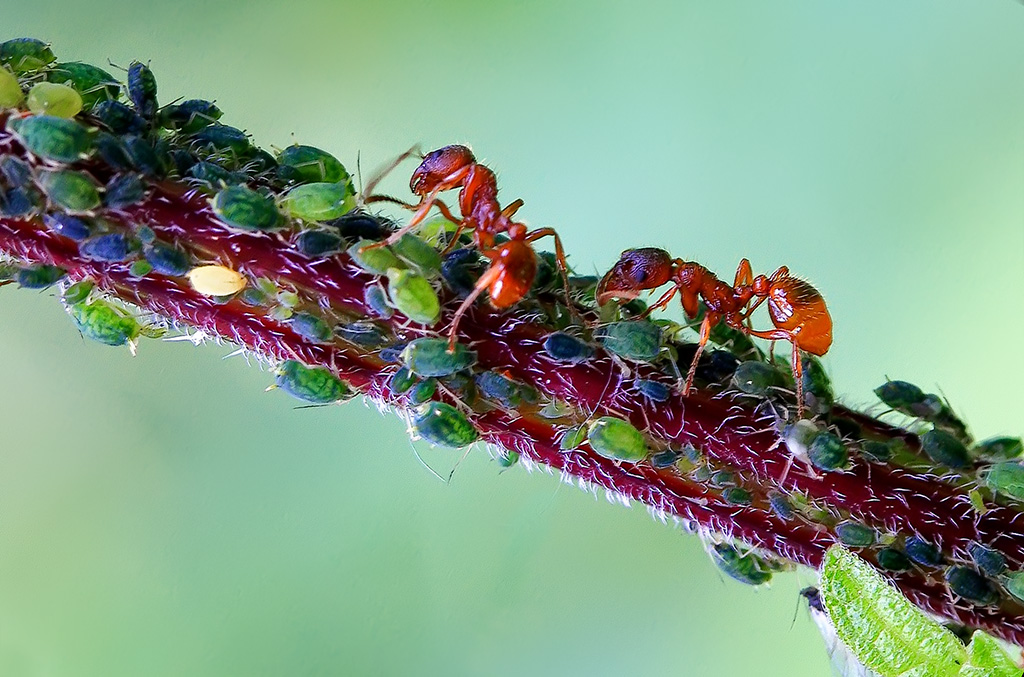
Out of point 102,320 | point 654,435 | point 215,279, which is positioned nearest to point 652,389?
point 654,435

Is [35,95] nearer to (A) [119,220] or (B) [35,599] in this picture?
(A) [119,220]

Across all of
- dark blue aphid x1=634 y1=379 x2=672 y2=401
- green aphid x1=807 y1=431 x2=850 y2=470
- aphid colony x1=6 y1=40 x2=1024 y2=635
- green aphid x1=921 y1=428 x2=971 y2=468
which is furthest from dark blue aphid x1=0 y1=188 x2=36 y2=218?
green aphid x1=921 y1=428 x2=971 y2=468

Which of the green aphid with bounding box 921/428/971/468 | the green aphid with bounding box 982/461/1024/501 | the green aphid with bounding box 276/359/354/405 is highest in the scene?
the green aphid with bounding box 921/428/971/468

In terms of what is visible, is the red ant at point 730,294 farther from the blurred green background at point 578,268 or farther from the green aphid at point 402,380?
the blurred green background at point 578,268

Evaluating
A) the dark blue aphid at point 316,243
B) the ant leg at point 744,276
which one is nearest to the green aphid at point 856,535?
the ant leg at point 744,276

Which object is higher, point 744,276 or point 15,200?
point 744,276

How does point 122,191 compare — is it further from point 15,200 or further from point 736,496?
point 736,496

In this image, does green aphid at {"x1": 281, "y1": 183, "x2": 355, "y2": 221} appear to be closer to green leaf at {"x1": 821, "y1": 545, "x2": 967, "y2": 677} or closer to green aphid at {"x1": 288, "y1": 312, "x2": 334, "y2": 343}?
green aphid at {"x1": 288, "y1": 312, "x2": 334, "y2": 343}
